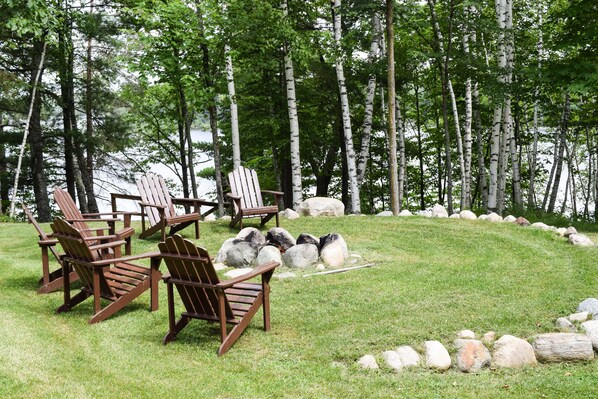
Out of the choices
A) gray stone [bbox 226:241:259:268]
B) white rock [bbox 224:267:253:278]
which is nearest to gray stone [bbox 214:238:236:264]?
gray stone [bbox 226:241:259:268]

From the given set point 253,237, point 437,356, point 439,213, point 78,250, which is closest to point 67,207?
point 78,250

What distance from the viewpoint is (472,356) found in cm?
408

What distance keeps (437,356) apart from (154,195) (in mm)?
5768

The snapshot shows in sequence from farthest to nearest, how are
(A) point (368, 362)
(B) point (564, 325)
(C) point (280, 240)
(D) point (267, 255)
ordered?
1. (C) point (280, 240)
2. (D) point (267, 255)
3. (B) point (564, 325)
4. (A) point (368, 362)

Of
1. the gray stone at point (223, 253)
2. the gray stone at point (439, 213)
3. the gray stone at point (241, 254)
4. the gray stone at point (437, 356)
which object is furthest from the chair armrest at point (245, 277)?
the gray stone at point (439, 213)

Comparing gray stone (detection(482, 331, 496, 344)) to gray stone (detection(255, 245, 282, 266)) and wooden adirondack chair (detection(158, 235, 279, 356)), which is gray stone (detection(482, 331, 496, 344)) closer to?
wooden adirondack chair (detection(158, 235, 279, 356))

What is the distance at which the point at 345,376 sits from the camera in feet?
12.8

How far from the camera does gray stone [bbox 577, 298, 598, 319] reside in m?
4.84

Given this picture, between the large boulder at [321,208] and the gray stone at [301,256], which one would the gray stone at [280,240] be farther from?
the large boulder at [321,208]

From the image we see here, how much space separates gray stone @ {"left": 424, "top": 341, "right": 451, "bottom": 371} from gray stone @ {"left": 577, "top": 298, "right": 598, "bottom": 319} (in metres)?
1.55

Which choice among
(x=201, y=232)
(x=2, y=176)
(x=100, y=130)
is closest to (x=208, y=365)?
(x=201, y=232)

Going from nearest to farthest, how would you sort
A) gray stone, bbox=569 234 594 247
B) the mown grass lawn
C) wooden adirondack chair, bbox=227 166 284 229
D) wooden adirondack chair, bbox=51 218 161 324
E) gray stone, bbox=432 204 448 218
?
1. the mown grass lawn
2. wooden adirondack chair, bbox=51 218 161 324
3. gray stone, bbox=569 234 594 247
4. wooden adirondack chair, bbox=227 166 284 229
5. gray stone, bbox=432 204 448 218

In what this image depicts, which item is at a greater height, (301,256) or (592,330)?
(301,256)

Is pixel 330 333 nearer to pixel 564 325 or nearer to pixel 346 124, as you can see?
pixel 564 325
